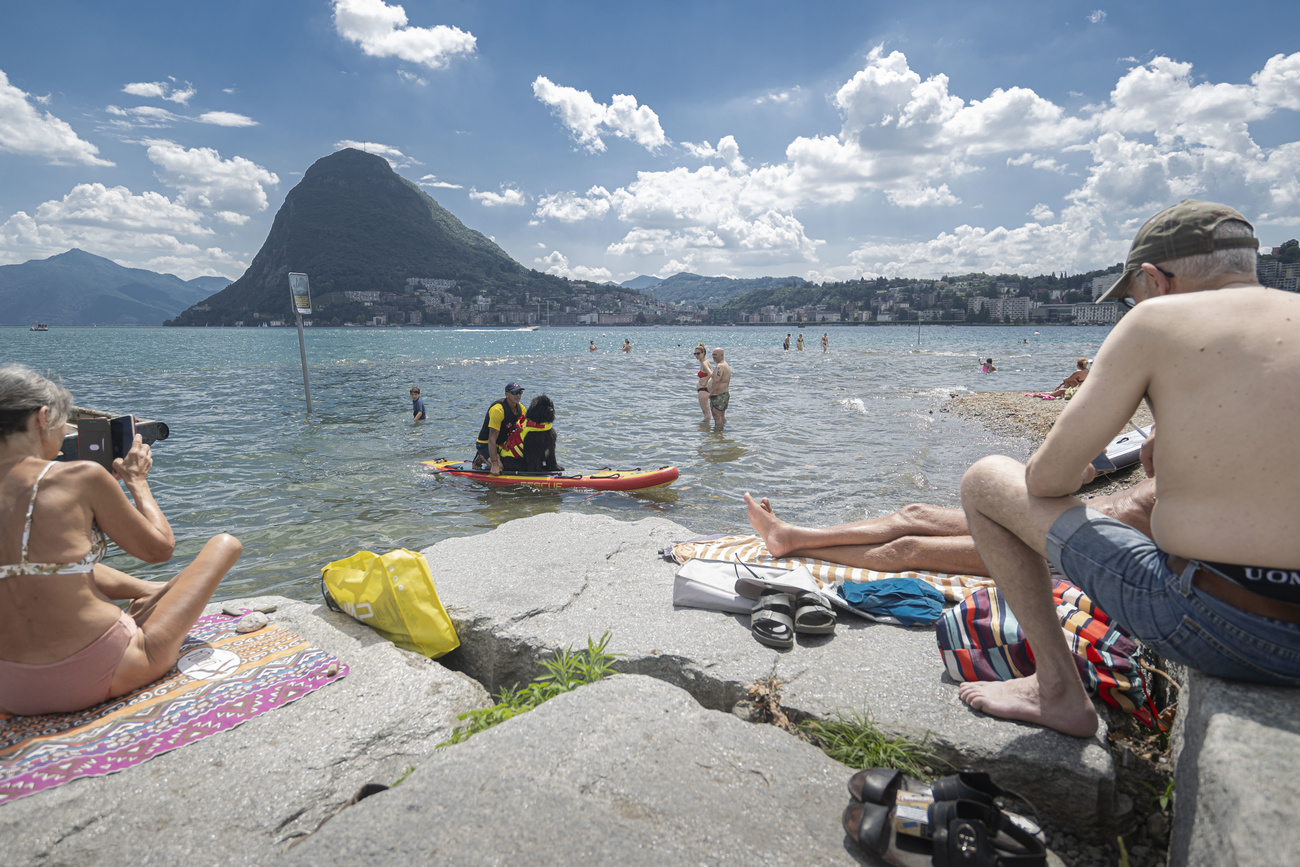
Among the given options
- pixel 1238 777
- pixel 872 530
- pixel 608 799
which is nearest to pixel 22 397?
pixel 608 799

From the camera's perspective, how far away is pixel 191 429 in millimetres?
14531

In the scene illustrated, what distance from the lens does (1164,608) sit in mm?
1653

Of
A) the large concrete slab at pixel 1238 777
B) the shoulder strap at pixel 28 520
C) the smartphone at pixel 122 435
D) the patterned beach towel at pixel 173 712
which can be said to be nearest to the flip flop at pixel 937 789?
the large concrete slab at pixel 1238 777

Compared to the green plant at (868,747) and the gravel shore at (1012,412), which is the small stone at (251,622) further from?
the gravel shore at (1012,412)

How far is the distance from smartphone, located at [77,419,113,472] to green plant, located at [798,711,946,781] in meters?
3.70

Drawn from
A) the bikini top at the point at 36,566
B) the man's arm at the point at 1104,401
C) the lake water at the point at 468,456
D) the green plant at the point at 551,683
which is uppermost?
the man's arm at the point at 1104,401

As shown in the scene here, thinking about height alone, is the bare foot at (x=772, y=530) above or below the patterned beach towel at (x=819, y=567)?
above

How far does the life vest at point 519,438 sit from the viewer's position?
938 centimetres

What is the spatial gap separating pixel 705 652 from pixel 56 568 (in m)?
2.64

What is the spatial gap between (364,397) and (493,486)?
14092 millimetres

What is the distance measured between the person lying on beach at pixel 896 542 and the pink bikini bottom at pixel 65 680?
10.9 feet

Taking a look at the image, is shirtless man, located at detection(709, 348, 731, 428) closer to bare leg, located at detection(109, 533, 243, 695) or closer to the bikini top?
bare leg, located at detection(109, 533, 243, 695)

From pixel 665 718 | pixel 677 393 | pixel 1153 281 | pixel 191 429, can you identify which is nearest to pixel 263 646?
pixel 665 718

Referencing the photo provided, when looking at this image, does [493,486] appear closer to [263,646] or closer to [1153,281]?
[263,646]
